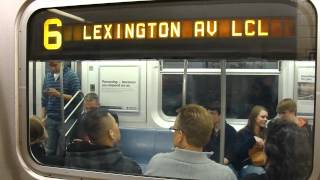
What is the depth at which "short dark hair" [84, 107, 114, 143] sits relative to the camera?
238cm

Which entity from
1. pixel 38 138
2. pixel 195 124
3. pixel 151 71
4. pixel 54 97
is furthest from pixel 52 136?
pixel 195 124

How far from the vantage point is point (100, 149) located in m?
2.39

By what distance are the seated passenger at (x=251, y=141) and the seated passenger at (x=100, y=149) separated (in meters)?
0.52

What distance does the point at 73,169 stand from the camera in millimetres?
2406

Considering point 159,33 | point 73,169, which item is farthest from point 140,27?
Result: point 73,169

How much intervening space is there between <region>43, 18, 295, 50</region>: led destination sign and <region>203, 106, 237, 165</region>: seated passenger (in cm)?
36

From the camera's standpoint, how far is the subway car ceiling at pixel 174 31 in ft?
6.55

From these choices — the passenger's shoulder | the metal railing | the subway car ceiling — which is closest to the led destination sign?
the subway car ceiling

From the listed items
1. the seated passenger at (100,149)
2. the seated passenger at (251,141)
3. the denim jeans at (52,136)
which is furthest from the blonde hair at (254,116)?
the denim jeans at (52,136)

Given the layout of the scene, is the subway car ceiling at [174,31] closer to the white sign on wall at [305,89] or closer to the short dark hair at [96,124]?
the white sign on wall at [305,89]

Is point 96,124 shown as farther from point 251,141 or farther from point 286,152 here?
point 286,152

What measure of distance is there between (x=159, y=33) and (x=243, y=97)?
499mm

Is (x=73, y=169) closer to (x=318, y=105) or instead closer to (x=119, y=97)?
(x=119, y=97)

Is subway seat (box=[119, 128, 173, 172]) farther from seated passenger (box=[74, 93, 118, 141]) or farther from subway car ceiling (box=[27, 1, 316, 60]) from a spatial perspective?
subway car ceiling (box=[27, 1, 316, 60])
